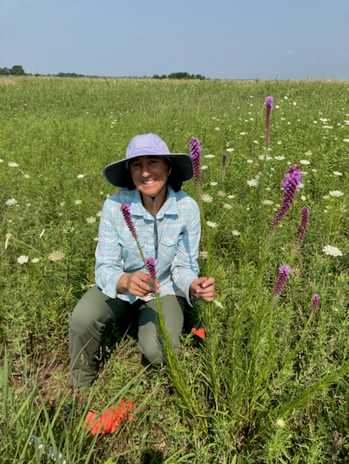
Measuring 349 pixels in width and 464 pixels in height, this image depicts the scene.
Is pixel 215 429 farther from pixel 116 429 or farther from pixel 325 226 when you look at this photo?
pixel 325 226

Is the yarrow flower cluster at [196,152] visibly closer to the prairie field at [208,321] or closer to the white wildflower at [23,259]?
the prairie field at [208,321]

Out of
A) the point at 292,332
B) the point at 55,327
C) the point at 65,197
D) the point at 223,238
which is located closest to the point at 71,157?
the point at 65,197

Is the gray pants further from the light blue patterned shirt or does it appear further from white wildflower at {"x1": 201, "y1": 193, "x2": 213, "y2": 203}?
white wildflower at {"x1": 201, "y1": 193, "x2": 213, "y2": 203}

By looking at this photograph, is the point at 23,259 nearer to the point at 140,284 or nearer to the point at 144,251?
the point at 144,251

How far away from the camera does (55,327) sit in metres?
2.35

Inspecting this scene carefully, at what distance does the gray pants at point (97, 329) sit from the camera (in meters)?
2.06

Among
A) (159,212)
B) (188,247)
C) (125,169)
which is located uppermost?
(125,169)

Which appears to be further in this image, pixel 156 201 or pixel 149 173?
pixel 156 201

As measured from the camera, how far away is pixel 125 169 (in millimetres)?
2271

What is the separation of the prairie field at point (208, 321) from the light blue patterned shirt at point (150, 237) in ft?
0.97

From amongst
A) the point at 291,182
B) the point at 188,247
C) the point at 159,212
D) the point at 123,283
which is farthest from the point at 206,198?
the point at 291,182

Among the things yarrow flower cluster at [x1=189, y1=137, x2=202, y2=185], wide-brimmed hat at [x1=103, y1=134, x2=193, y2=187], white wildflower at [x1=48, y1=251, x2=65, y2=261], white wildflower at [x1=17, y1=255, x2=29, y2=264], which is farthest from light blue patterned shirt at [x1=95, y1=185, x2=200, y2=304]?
yarrow flower cluster at [x1=189, y1=137, x2=202, y2=185]

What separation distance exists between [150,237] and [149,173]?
0.45m

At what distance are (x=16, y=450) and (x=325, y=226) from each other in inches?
120
